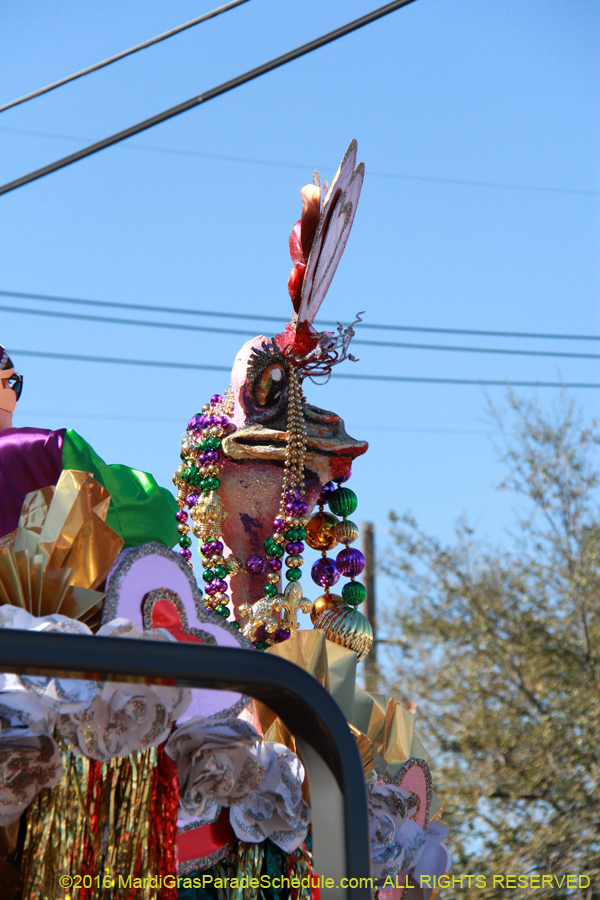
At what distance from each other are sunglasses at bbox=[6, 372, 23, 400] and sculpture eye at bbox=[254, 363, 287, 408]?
1.65ft

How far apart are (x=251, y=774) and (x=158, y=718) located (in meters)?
0.24

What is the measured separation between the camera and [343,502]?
7.43 ft

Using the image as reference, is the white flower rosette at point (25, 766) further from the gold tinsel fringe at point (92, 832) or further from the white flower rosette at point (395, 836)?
the white flower rosette at point (395, 836)

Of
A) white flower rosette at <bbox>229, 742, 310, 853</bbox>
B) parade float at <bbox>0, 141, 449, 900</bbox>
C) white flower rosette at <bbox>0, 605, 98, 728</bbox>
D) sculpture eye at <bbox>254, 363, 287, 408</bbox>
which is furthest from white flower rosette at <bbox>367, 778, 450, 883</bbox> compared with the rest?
sculpture eye at <bbox>254, 363, 287, 408</bbox>

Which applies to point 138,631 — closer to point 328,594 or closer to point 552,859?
point 328,594

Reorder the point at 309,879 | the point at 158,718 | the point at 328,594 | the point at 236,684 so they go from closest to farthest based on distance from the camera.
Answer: the point at 236,684, the point at 158,718, the point at 309,879, the point at 328,594

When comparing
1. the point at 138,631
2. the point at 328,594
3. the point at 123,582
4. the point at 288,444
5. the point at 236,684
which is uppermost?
the point at 288,444

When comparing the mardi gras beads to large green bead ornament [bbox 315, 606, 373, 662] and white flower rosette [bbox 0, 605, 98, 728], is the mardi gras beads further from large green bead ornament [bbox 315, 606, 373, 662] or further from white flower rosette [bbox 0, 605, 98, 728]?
white flower rosette [bbox 0, 605, 98, 728]

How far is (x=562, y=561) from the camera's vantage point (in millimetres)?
7664

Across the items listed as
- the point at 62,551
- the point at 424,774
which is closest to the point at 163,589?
the point at 62,551

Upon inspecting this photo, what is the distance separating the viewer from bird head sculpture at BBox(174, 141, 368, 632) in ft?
6.97

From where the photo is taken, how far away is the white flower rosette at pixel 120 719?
1.14 m

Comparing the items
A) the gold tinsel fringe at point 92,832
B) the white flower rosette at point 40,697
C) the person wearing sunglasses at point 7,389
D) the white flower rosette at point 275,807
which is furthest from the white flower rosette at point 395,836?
the person wearing sunglasses at point 7,389

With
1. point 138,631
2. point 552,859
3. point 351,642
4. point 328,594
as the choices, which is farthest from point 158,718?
point 552,859
